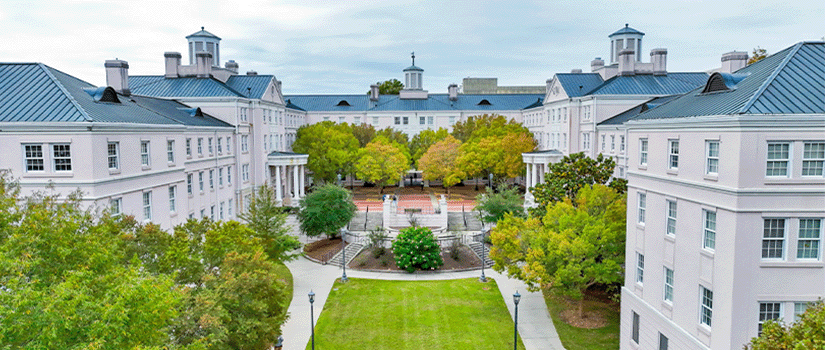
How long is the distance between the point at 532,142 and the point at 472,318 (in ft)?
116

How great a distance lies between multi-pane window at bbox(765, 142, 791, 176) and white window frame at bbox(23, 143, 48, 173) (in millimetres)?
27596

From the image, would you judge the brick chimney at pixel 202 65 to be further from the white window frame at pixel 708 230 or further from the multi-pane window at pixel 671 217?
the white window frame at pixel 708 230

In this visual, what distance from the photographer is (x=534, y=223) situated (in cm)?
2731

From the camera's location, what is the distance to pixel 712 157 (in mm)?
17031

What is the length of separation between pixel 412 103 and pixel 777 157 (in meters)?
66.2

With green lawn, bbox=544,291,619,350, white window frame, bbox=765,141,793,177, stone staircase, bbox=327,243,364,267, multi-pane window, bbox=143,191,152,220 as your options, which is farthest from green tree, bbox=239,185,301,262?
white window frame, bbox=765,141,793,177

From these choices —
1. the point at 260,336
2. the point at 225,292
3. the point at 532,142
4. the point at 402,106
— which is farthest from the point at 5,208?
the point at 402,106

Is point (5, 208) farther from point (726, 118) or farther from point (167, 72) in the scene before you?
point (167, 72)

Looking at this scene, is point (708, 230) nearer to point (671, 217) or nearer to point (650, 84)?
point (671, 217)

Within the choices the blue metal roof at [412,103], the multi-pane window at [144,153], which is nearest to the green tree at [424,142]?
the blue metal roof at [412,103]

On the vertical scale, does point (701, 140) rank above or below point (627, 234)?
above

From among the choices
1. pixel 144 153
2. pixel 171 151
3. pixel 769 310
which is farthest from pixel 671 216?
A: pixel 171 151

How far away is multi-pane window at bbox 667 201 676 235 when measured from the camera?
64.3ft

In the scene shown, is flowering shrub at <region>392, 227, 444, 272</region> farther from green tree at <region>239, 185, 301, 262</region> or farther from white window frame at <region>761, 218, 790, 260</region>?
white window frame at <region>761, 218, 790, 260</region>
